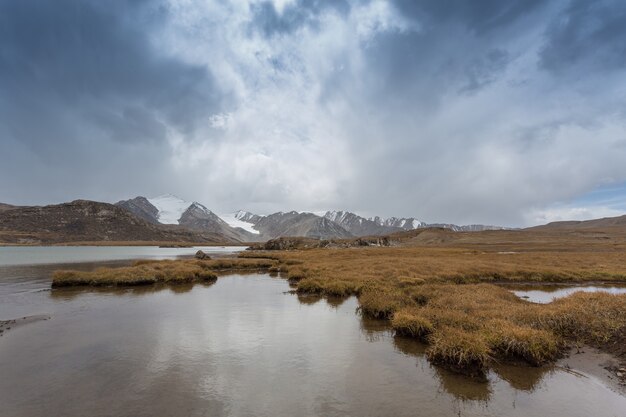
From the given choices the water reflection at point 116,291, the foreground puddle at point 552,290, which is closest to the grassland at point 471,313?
the water reflection at point 116,291

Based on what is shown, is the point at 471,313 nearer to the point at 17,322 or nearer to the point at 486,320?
the point at 486,320

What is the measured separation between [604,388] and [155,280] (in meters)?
42.0

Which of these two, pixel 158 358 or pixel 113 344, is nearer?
pixel 158 358

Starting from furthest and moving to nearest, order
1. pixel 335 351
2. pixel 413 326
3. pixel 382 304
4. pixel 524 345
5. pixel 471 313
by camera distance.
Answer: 1. pixel 382 304
2. pixel 471 313
3. pixel 413 326
4. pixel 335 351
5. pixel 524 345

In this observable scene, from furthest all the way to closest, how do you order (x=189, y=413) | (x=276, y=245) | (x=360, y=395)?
(x=276, y=245), (x=360, y=395), (x=189, y=413)

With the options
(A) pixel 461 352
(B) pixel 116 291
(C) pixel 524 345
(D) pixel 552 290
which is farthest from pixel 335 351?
(D) pixel 552 290

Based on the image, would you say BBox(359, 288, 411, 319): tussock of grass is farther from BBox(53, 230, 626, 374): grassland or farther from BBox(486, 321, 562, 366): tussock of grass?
BBox(486, 321, 562, 366): tussock of grass

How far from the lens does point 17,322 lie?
22734 millimetres

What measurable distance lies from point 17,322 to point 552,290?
159 ft

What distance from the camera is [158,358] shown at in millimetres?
15922

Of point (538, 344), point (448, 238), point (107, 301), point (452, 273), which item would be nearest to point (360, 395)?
point (538, 344)

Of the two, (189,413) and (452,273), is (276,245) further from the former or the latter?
(189,413)

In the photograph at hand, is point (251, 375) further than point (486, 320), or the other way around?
point (486, 320)

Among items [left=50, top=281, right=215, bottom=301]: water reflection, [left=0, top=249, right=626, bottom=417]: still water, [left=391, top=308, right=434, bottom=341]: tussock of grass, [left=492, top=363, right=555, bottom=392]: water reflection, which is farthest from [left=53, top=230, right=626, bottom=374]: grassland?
[left=50, top=281, right=215, bottom=301]: water reflection
